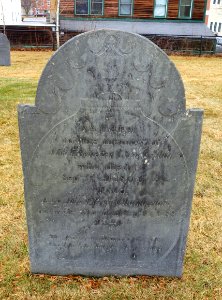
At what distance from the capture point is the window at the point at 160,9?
2597 cm

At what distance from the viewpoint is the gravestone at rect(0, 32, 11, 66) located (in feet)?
49.6

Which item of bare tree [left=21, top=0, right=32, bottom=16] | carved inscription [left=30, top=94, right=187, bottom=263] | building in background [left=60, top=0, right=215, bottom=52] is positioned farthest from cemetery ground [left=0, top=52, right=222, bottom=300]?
bare tree [left=21, top=0, right=32, bottom=16]

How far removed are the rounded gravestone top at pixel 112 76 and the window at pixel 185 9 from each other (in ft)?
86.0

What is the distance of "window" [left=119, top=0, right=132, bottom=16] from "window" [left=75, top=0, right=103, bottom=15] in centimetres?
152

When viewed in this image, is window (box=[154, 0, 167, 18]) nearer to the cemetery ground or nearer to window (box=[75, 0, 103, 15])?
window (box=[75, 0, 103, 15])

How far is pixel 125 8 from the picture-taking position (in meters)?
26.1

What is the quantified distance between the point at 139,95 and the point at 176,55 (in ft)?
77.7

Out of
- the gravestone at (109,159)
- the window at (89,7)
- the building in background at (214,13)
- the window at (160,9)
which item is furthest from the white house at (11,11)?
the gravestone at (109,159)

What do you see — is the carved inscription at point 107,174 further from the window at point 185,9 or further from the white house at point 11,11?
the white house at point 11,11

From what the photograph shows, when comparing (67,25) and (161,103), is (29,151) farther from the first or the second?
(67,25)

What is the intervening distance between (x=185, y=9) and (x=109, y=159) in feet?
86.6

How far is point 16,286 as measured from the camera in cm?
310

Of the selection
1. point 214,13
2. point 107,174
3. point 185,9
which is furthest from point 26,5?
point 107,174

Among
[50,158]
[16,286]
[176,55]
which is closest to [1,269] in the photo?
[16,286]
